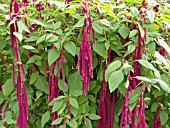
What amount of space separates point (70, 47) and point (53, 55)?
81mm

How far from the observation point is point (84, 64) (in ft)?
4.12

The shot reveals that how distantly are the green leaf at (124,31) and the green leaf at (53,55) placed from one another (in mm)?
279

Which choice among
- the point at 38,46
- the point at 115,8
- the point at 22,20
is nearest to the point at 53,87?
the point at 38,46

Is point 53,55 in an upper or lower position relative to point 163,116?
upper

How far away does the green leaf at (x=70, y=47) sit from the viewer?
1.35 metres

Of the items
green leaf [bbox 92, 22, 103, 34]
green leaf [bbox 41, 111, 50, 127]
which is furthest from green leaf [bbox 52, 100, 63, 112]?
green leaf [bbox 92, 22, 103, 34]

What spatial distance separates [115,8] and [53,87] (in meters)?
0.48

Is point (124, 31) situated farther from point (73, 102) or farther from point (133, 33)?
point (73, 102)

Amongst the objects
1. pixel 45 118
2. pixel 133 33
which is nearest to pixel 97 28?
pixel 133 33

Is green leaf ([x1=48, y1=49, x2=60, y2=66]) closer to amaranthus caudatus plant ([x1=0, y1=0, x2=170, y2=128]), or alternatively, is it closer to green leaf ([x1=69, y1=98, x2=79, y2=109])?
amaranthus caudatus plant ([x1=0, y1=0, x2=170, y2=128])

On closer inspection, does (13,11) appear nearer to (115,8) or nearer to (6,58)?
(6,58)

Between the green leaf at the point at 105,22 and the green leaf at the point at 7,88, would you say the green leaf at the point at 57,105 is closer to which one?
the green leaf at the point at 7,88

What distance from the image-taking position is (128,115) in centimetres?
132

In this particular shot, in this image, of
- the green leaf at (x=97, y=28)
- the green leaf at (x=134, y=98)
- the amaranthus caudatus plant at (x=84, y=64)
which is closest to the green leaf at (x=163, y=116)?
the amaranthus caudatus plant at (x=84, y=64)
